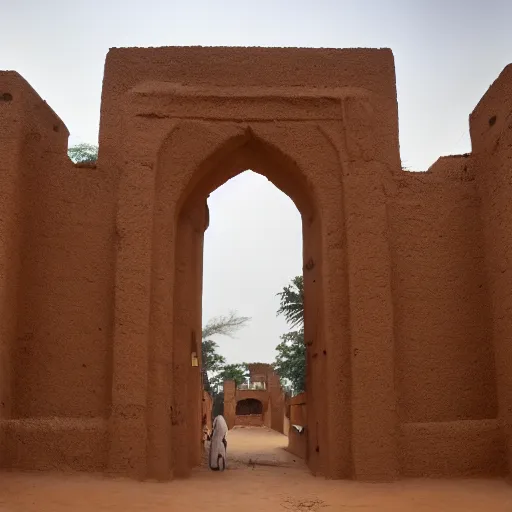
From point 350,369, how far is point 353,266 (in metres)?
1.19

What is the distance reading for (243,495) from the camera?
5.62 m

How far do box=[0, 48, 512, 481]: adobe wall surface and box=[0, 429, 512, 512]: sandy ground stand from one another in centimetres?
35

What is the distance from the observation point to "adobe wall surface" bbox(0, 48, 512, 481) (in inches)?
251

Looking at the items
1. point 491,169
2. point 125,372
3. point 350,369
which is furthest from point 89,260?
point 491,169

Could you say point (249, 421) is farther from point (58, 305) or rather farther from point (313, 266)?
point (58, 305)

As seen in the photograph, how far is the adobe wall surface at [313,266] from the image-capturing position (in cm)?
637

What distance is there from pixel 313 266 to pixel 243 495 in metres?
3.29

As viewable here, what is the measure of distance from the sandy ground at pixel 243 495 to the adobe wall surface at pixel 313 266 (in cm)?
35

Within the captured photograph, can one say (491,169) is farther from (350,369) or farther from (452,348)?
Result: (350,369)

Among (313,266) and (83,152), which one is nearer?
(313,266)

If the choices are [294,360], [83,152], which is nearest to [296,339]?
[294,360]

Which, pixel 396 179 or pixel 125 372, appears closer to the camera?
pixel 125 372

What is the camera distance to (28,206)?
7004mm

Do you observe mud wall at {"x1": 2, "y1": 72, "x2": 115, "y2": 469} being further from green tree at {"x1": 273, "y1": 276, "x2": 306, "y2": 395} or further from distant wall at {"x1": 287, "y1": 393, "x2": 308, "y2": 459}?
green tree at {"x1": 273, "y1": 276, "x2": 306, "y2": 395}
